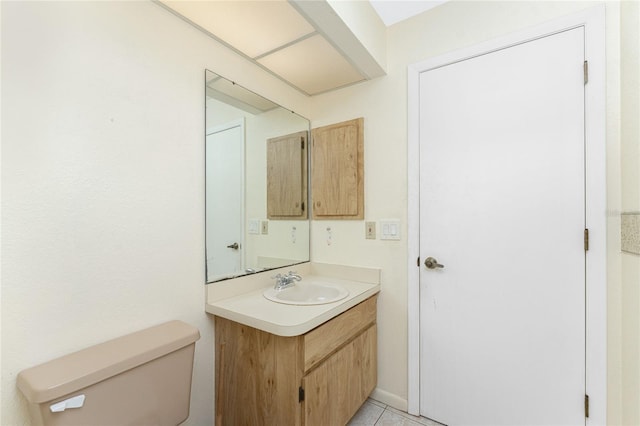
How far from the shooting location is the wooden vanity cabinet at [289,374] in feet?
3.89

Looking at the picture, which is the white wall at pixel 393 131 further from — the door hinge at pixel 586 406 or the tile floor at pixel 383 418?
the door hinge at pixel 586 406

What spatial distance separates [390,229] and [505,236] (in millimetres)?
612

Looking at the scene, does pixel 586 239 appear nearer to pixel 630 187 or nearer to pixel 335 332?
pixel 630 187

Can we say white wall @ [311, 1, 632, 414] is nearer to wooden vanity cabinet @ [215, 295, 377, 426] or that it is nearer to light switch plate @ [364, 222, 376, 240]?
light switch plate @ [364, 222, 376, 240]

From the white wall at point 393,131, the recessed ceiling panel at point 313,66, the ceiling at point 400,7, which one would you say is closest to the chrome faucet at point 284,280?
the white wall at point 393,131

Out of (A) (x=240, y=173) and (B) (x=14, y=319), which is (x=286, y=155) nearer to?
(A) (x=240, y=173)

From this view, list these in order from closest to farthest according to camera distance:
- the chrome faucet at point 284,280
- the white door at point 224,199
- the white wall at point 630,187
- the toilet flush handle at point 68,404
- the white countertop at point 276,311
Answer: the toilet flush handle at point 68,404 < the white wall at point 630,187 < the white countertop at point 276,311 < the white door at point 224,199 < the chrome faucet at point 284,280

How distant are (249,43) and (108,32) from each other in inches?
26.0

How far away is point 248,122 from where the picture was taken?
1.71 metres

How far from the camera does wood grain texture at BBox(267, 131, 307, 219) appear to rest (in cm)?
190

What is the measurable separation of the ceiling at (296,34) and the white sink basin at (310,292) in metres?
1.37

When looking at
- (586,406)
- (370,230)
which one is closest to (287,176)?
(370,230)

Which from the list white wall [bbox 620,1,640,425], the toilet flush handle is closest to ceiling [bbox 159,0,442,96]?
white wall [bbox 620,1,640,425]

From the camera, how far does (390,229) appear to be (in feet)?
5.82
